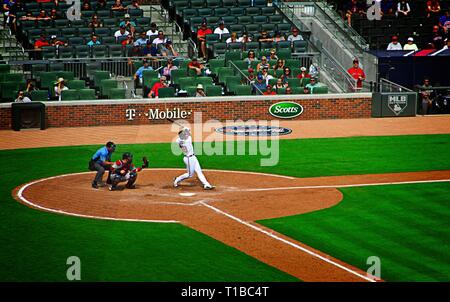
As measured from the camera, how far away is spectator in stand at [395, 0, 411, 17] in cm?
4150

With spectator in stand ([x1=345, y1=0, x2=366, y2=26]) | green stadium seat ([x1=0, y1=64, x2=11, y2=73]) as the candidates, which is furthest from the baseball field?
spectator in stand ([x1=345, y1=0, x2=366, y2=26])

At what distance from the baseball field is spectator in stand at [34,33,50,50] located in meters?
7.09

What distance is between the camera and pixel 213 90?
33781 mm

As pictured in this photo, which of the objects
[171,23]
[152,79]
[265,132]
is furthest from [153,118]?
[171,23]

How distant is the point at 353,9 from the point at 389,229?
2579 cm

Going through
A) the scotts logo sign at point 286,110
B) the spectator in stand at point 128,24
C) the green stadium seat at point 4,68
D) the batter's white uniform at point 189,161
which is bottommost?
the batter's white uniform at point 189,161

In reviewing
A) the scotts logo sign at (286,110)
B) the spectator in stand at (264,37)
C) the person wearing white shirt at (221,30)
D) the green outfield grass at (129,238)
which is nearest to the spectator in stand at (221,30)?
the person wearing white shirt at (221,30)

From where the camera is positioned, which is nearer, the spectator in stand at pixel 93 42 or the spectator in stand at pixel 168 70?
the spectator in stand at pixel 168 70

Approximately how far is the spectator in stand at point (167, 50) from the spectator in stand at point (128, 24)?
5.11 ft

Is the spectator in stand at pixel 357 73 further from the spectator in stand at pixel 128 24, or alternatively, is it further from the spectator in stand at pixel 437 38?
the spectator in stand at pixel 128 24

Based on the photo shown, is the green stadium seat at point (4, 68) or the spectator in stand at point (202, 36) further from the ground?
the spectator in stand at point (202, 36)

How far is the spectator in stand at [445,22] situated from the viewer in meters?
40.1

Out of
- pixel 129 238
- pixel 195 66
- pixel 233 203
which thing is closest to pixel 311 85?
pixel 195 66

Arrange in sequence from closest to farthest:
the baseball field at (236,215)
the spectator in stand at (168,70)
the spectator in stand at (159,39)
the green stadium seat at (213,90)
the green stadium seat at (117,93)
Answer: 1. the baseball field at (236,215)
2. the green stadium seat at (117,93)
3. the green stadium seat at (213,90)
4. the spectator in stand at (168,70)
5. the spectator in stand at (159,39)
